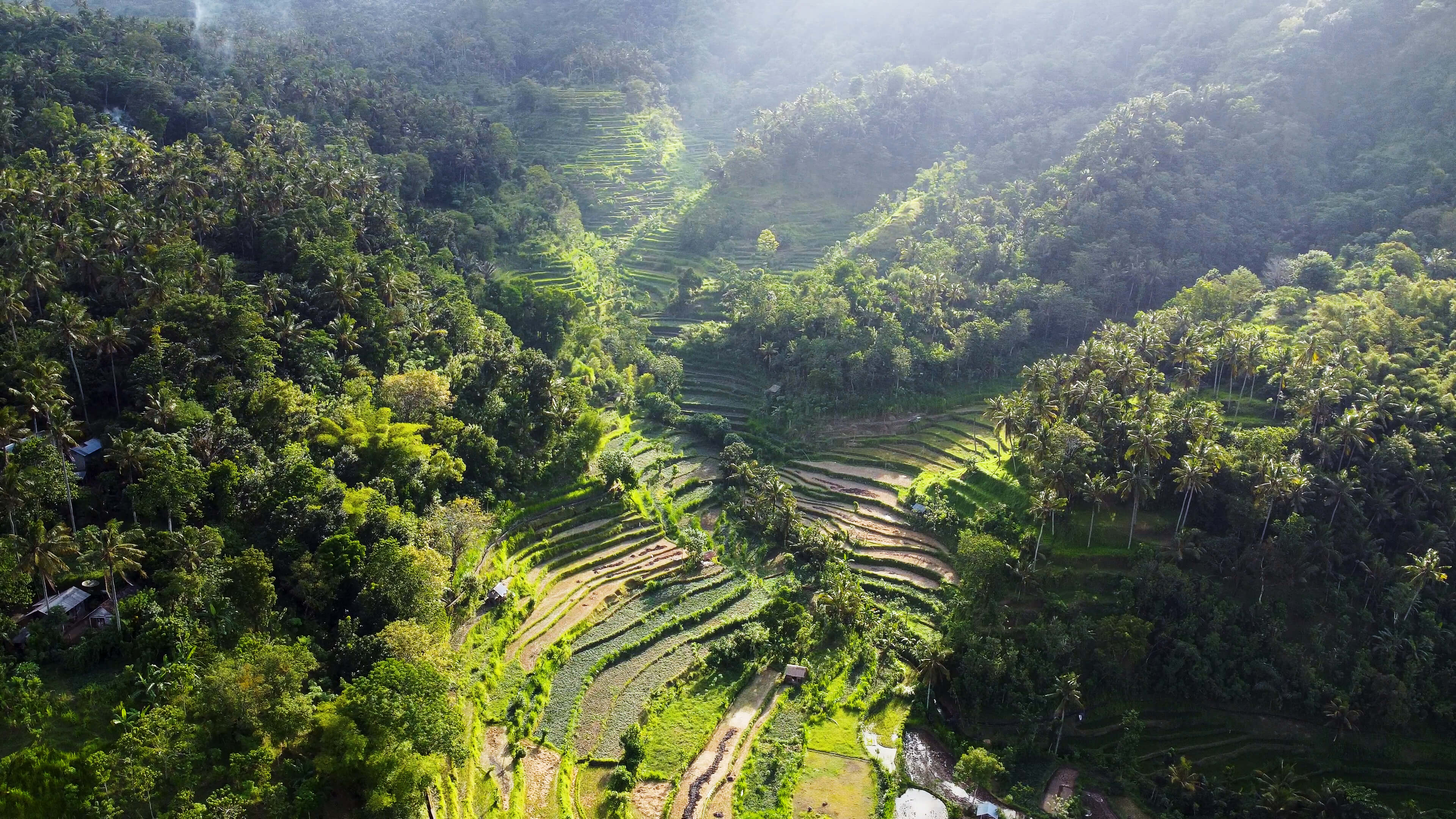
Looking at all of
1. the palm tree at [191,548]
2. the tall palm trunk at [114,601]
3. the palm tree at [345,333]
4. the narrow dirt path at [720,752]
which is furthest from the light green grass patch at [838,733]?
the palm tree at [345,333]

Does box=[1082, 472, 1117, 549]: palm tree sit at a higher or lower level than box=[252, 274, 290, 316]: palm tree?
lower

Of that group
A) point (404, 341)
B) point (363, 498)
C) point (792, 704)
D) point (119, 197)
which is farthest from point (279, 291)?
point (792, 704)

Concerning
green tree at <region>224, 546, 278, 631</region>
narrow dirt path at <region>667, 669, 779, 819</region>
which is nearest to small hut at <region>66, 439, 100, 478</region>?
green tree at <region>224, 546, 278, 631</region>

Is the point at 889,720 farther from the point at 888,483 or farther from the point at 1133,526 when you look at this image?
the point at 888,483

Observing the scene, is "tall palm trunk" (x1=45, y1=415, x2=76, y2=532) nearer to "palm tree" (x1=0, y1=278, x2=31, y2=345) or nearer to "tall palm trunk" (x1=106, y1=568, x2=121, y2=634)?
"tall palm trunk" (x1=106, y1=568, x2=121, y2=634)

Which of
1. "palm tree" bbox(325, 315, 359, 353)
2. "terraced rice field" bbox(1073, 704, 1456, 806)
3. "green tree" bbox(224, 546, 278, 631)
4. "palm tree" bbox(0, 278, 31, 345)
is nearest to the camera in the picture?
"green tree" bbox(224, 546, 278, 631)

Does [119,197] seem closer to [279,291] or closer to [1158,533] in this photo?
[279,291]
